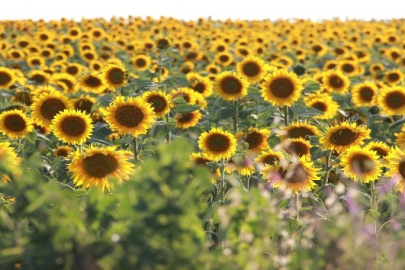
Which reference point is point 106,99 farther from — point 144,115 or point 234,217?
point 234,217

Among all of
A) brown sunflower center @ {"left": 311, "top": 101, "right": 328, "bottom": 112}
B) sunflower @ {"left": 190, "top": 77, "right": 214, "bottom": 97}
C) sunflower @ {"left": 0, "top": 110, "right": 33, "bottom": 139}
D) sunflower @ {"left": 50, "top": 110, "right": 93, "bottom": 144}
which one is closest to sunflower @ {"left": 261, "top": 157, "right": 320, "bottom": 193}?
sunflower @ {"left": 50, "top": 110, "right": 93, "bottom": 144}

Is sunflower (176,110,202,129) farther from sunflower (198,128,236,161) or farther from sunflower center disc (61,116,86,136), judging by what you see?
sunflower center disc (61,116,86,136)

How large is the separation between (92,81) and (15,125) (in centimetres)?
271

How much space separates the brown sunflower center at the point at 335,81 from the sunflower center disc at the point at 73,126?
4665mm

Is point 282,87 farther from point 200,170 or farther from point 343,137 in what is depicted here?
point 200,170

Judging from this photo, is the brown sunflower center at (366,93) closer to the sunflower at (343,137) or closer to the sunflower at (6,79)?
the sunflower at (343,137)

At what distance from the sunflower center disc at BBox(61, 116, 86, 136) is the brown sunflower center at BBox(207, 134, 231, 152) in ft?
3.31

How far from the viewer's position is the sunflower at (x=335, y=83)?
912 cm

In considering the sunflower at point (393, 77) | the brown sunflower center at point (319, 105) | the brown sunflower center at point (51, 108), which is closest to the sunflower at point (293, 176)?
the brown sunflower center at point (51, 108)

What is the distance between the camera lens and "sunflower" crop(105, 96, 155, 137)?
522cm

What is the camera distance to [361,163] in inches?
201

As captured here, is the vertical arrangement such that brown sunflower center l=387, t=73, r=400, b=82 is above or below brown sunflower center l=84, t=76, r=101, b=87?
above

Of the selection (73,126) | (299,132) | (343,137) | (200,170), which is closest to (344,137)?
(343,137)

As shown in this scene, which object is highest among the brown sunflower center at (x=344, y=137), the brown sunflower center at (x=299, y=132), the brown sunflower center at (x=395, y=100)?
the brown sunflower center at (x=395, y=100)
